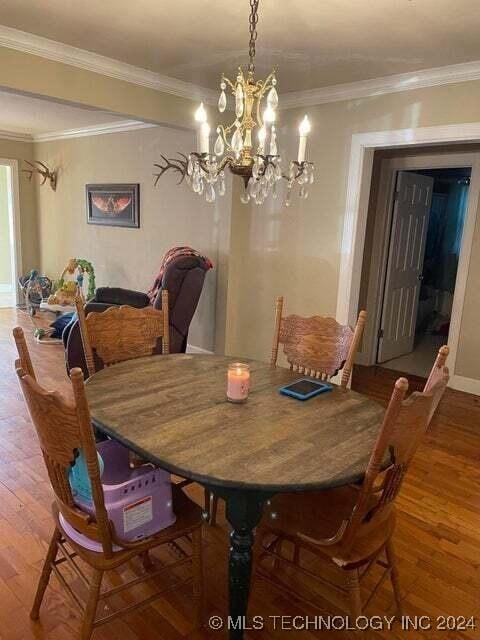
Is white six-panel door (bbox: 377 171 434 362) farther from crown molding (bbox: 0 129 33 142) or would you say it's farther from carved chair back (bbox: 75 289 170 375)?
crown molding (bbox: 0 129 33 142)

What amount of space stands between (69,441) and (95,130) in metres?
5.39

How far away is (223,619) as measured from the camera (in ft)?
5.69

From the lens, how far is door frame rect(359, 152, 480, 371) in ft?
13.7

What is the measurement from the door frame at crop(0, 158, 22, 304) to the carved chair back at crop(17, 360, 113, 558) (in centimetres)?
638

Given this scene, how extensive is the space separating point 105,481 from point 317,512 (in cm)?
76

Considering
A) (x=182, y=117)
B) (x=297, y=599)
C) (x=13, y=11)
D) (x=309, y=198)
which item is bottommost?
(x=297, y=599)

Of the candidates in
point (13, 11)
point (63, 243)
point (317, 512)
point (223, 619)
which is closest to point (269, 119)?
point (317, 512)

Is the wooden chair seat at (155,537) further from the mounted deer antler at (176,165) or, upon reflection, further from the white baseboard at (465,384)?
the mounted deer antler at (176,165)

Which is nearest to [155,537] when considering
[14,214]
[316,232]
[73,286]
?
[316,232]

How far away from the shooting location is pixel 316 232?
156 inches

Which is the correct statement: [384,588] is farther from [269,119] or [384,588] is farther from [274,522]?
[269,119]

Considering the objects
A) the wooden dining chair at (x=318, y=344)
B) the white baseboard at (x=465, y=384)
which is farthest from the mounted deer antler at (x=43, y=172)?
the white baseboard at (x=465, y=384)

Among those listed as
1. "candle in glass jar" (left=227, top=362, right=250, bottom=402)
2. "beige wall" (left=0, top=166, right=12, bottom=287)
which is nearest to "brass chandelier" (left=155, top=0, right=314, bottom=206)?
"candle in glass jar" (left=227, top=362, right=250, bottom=402)

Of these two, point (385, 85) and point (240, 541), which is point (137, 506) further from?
point (385, 85)
